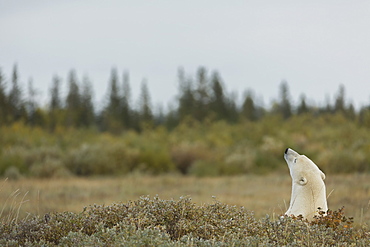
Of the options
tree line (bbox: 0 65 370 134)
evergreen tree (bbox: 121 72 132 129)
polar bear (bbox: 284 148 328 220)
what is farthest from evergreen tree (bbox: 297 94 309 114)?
polar bear (bbox: 284 148 328 220)

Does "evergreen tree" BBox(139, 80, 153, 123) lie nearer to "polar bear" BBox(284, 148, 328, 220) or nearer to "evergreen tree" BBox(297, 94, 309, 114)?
"evergreen tree" BBox(297, 94, 309, 114)

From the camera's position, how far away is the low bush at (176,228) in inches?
198

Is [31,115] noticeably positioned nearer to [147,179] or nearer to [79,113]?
[79,113]

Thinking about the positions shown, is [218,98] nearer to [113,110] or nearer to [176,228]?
[113,110]

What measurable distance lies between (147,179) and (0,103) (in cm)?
2687

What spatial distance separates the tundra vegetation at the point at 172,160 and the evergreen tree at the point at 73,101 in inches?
4.6

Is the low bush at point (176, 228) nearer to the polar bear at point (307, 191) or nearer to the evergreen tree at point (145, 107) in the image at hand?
the polar bear at point (307, 191)

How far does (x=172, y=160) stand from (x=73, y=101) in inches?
1215

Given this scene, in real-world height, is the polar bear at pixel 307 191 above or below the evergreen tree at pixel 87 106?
below

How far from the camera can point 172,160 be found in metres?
24.2

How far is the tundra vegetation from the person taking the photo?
217 inches

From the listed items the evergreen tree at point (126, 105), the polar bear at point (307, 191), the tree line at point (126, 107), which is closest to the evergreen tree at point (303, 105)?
the tree line at point (126, 107)

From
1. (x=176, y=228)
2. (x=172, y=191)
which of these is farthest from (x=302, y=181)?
(x=172, y=191)

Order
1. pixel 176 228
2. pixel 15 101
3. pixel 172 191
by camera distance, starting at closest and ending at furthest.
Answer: pixel 176 228 < pixel 172 191 < pixel 15 101
